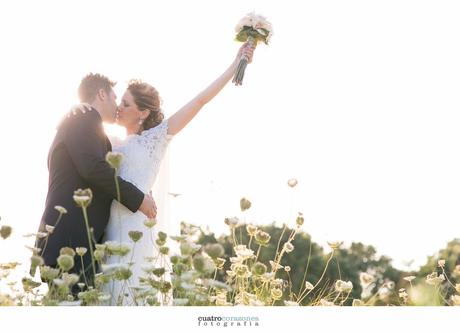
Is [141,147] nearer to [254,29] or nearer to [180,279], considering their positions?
[254,29]

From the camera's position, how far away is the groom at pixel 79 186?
5676mm

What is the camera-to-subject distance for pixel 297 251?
5128 cm

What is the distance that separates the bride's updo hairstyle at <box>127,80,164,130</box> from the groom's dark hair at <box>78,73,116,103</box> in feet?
0.79

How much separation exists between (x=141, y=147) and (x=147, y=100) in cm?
57

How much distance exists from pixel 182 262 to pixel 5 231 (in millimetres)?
990

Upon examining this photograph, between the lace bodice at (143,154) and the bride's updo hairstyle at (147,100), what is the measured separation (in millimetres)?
267

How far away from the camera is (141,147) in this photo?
6203 millimetres
